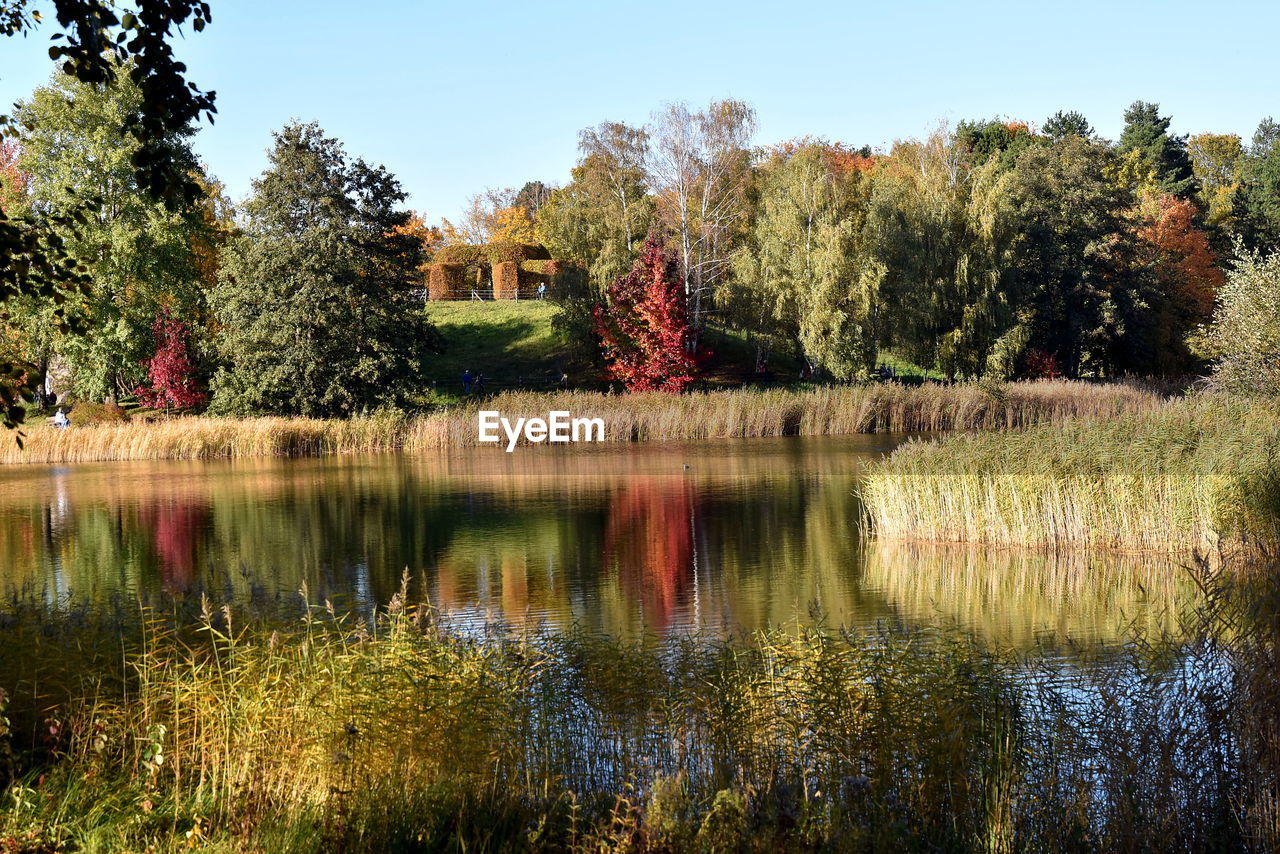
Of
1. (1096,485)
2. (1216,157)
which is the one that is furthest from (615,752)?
(1216,157)

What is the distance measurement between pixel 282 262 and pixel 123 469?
1012 centimetres

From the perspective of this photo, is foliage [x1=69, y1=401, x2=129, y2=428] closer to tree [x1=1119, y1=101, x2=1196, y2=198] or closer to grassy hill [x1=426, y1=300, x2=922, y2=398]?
grassy hill [x1=426, y1=300, x2=922, y2=398]

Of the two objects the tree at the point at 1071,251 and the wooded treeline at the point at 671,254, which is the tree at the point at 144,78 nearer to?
the wooded treeline at the point at 671,254

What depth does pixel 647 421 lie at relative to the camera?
39.3m

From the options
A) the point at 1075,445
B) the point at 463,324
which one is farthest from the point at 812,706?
the point at 463,324

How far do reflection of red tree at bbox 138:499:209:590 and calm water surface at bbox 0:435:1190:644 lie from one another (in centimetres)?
7

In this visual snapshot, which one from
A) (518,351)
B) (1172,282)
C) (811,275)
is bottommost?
(518,351)

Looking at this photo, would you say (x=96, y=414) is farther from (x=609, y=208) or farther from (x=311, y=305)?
(x=609, y=208)

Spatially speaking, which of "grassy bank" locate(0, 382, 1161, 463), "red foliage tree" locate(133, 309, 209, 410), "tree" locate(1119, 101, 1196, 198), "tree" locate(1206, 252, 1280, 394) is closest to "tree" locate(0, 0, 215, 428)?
"tree" locate(1206, 252, 1280, 394)

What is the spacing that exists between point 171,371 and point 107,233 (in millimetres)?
5375

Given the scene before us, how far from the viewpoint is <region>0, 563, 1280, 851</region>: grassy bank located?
19.5ft

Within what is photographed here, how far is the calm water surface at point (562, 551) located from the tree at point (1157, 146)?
45072 mm

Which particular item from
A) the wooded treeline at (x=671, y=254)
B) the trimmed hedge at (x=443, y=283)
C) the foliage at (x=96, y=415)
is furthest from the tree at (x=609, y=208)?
the foliage at (x=96, y=415)

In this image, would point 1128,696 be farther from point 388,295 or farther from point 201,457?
point 388,295
